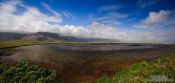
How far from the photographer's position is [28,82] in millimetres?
17031

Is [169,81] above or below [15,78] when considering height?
above

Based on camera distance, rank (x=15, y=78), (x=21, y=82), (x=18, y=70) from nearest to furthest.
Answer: (x=21, y=82) < (x=15, y=78) < (x=18, y=70)

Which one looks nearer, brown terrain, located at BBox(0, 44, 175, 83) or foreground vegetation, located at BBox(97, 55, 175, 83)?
foreground vegetation, located at BBox(97, 55, 175, 83)

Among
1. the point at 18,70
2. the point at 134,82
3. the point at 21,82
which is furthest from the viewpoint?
the point at 18,70

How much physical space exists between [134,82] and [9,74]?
16303 mm

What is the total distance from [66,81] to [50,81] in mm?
2425

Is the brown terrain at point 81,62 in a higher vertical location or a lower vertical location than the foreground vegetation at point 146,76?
lower

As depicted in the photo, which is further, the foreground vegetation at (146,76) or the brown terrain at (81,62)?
the brown terrain at (81,62)

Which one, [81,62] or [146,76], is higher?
[146,76]

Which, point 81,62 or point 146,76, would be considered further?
point 81,62

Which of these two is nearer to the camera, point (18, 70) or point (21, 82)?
point (21, 82)

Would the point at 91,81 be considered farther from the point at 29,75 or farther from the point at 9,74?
the point at 9,74

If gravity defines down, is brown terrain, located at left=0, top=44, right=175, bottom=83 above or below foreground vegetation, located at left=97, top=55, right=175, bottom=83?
below

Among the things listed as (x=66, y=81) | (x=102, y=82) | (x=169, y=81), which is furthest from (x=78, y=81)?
(x=169, y=81)
